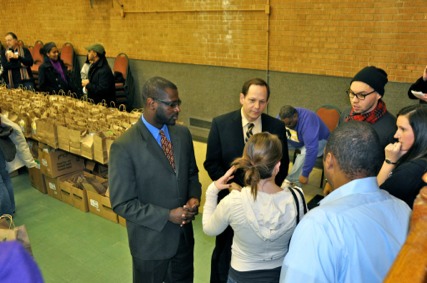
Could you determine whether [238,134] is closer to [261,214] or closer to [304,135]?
[261,214]

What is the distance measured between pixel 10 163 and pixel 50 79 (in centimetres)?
315

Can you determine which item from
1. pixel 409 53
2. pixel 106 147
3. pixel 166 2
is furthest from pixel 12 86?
pixel 409 53

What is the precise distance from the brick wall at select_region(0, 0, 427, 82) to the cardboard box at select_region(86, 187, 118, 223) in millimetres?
3496

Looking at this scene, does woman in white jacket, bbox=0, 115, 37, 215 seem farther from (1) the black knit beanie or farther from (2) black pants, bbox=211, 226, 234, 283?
(1) the black knit beanie

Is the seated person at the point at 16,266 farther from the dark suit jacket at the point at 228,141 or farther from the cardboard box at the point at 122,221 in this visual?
the cardboard box at the point at 122,221

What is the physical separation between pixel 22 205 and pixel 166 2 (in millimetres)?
4593

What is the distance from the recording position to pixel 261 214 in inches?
66.4

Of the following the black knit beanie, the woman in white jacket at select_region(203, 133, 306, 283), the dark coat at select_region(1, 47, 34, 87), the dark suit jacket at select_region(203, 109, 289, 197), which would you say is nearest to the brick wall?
the dark coat at select_region(1, 47, 34, 87)

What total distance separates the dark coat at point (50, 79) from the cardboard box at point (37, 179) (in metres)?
2.11

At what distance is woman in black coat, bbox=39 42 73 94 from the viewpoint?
6.55 meters

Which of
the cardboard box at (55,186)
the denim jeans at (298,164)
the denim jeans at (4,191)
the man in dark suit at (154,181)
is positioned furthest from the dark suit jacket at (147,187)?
the cardboard box at (55,186)

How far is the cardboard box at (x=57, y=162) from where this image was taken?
4.52 m

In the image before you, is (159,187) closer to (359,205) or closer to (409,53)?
(359,205)

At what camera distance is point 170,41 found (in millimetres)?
7273
